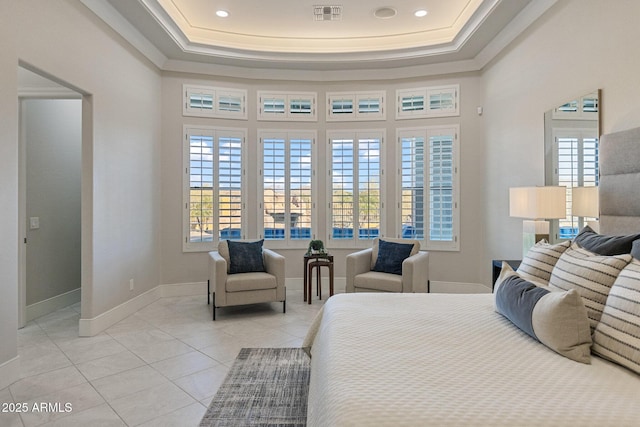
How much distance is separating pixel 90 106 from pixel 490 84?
15.1 feet

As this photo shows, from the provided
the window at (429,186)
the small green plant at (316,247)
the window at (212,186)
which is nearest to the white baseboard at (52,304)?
the window at (212,186)

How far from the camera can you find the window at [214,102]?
5.18m

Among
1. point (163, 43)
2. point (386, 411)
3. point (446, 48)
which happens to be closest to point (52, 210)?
point (163, 43)

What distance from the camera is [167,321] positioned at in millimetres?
4055

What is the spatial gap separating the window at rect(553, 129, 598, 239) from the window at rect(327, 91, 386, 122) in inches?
99.6

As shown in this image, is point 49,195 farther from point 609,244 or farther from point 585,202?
point 585,202

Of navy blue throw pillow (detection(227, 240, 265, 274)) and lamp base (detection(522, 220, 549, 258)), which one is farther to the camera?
navy blue throw pillow (detection(227, 240, 265, 274))

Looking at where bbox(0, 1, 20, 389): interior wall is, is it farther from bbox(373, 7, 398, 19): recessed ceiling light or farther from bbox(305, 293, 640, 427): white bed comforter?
bbox(373, 7, 398, 19): recessed ceiling light

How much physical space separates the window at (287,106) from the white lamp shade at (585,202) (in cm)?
349

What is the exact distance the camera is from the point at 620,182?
2438 mm

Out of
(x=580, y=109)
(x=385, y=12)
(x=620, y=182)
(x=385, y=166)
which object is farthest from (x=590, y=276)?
(x=385, y=166)

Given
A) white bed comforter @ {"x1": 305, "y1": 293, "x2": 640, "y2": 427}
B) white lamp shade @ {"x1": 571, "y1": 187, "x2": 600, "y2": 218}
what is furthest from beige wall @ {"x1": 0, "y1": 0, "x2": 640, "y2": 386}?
white bed comforter @ {"x1": 305, "y1": 293, "x2": 640, "y2": 427}

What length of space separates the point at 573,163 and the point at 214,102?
4.36m

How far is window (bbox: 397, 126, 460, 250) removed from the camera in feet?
17.0
